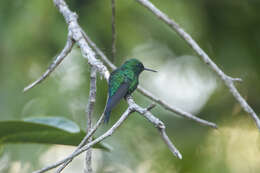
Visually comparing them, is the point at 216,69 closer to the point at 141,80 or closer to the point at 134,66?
the point at 134,66

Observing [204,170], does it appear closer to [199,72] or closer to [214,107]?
[214,107]

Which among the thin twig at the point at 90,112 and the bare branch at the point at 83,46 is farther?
the bare branch at the point at 83,46

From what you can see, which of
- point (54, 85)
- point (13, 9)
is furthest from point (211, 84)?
point (13, 9)

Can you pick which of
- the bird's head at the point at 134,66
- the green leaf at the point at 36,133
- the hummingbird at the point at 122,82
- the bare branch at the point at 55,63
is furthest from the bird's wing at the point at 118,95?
the bare branch at the point at 55,63

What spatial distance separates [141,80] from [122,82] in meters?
1.82

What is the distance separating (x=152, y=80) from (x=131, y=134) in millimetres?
555

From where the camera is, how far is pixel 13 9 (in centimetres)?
371

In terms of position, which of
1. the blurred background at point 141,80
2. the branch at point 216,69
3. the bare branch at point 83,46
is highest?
the bare branch at point 83,46

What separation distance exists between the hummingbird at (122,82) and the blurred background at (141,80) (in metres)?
0.91

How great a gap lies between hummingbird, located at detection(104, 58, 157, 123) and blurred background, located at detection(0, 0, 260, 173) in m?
0.91

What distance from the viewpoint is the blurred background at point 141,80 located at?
143 inches

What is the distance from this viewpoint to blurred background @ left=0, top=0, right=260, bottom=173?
3635 millimetres

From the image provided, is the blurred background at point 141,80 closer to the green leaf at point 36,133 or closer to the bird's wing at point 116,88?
the bird's wing at point 116,88

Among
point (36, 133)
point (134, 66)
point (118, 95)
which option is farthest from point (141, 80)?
point (36, 133)
